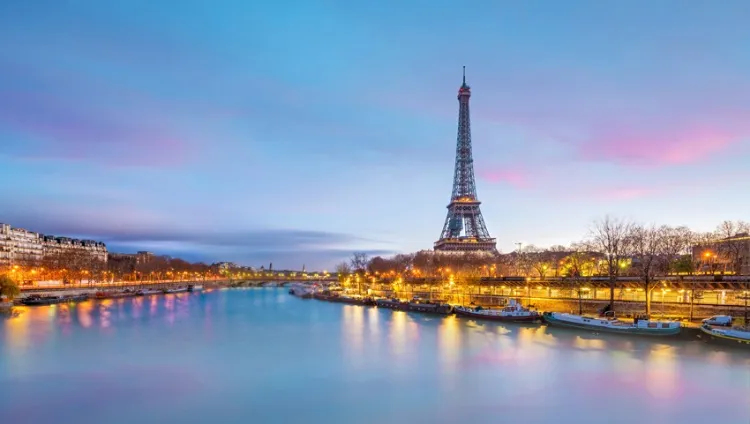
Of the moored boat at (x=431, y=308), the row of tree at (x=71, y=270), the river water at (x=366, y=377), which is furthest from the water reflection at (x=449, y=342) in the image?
the row of tree at (x=71, y=270)

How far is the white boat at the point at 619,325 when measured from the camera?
107 feet

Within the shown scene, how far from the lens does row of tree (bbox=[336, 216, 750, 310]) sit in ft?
171

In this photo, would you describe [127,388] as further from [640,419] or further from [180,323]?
[180,323]

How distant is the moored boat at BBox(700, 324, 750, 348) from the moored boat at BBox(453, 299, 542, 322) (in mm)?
14172

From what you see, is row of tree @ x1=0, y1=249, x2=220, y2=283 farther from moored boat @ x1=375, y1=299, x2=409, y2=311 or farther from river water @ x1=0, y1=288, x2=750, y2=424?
river water @ x1=0, y1=288, x2=750, y2=424

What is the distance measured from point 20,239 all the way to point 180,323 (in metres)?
106

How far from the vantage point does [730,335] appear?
29.5m

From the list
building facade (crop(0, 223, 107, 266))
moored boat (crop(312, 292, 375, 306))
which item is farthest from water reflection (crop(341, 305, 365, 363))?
building facade (crop(0, 223, 107, 266))

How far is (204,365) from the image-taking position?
88.2ft

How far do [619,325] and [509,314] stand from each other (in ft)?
34.7

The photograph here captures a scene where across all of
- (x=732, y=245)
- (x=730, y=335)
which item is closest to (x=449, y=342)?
(x=730, y=335)

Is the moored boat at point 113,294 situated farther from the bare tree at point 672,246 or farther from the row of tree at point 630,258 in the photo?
the bare tree at point 672,246

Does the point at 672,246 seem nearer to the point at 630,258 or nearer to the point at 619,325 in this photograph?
the point at 630,258

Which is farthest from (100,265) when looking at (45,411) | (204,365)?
(45,411)
